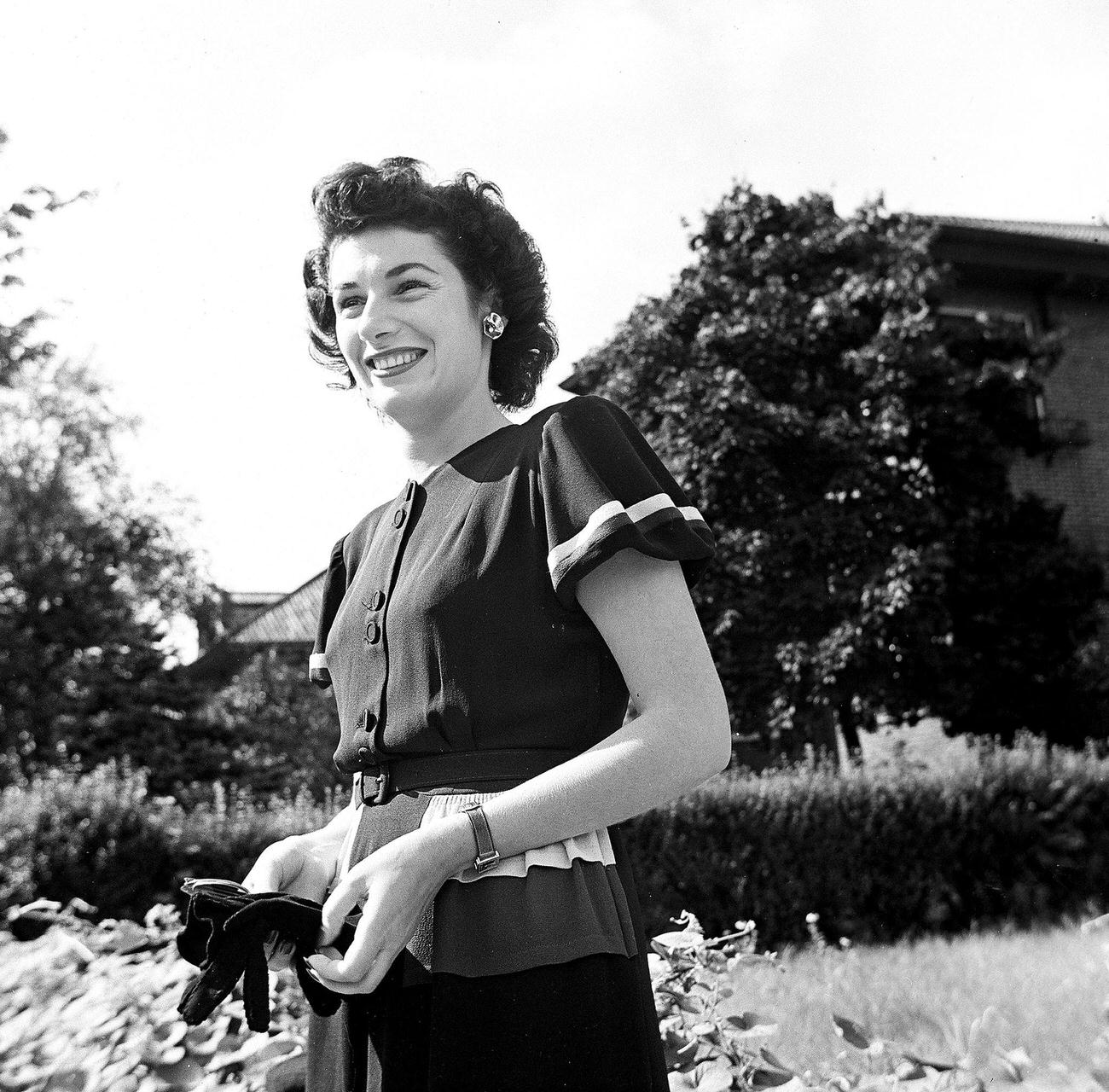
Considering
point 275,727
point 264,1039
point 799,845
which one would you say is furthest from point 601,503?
point 275,727

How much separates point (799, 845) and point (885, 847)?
73 centimetres

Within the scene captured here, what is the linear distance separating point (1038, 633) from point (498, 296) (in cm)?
1282

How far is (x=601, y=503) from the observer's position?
4.16 feet

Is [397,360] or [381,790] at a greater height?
[397,360]

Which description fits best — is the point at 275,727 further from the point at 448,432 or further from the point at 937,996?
the point at 448,432

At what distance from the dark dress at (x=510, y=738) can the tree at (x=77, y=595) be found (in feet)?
56.2

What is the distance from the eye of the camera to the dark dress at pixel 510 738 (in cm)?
119

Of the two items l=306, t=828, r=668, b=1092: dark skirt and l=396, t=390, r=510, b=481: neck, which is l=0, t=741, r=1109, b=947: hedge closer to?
l=396, t=390, r=510, b=481: neck

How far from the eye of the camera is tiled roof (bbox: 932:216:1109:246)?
572 inches

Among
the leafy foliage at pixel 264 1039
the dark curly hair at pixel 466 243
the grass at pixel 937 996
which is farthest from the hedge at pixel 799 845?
the dark curly hair at pixel 466 243

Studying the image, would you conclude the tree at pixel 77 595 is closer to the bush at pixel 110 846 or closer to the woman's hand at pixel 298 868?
the bush at pixel 110 846

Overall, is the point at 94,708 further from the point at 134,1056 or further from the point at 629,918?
the point at 629,918

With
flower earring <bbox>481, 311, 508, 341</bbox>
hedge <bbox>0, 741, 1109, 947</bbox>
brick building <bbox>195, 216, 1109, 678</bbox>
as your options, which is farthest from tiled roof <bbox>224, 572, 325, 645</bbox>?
flower earring <bbox>481, 311, 508, 341</bbox>

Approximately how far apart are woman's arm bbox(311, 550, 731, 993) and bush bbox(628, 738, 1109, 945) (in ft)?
Result: 22.1
